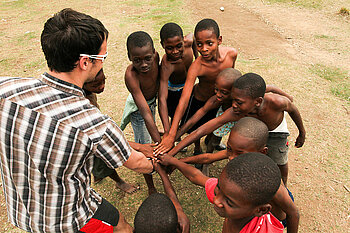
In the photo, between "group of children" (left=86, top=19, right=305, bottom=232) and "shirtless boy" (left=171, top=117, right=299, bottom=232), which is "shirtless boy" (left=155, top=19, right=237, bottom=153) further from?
"shirtless boy" (left=171, top=117, right=299, bottom=232)

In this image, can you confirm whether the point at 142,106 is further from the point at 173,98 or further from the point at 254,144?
the point at 254,144

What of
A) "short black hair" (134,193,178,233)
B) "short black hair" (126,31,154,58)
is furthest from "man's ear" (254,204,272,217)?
"short black hair" (126,31,154,58)

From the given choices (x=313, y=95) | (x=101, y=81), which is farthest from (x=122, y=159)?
(x=313, y=95)

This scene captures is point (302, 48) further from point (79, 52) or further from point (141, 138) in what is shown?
point (79, 52)

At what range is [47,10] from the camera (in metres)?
9.84

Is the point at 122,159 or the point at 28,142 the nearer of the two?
the point at 28,142

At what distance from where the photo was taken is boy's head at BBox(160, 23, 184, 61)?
2678 mm

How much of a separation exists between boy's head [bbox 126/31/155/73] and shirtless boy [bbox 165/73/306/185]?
3.03 ft

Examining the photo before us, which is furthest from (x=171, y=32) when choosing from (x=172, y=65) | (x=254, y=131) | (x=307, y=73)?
(x=307, y=73)

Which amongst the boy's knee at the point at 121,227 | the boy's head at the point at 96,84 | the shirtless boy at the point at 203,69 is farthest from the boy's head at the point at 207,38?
the boy's knee at the point at 121,227

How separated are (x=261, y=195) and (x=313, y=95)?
3.76m

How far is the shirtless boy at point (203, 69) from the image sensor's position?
8.66 ft

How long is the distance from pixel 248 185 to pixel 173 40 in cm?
187

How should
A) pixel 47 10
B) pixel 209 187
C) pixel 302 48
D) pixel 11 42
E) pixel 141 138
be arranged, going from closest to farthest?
pixel 209 187, pixel 141 138, pixel 302 48, pixel 11 42, pixel 47 10
